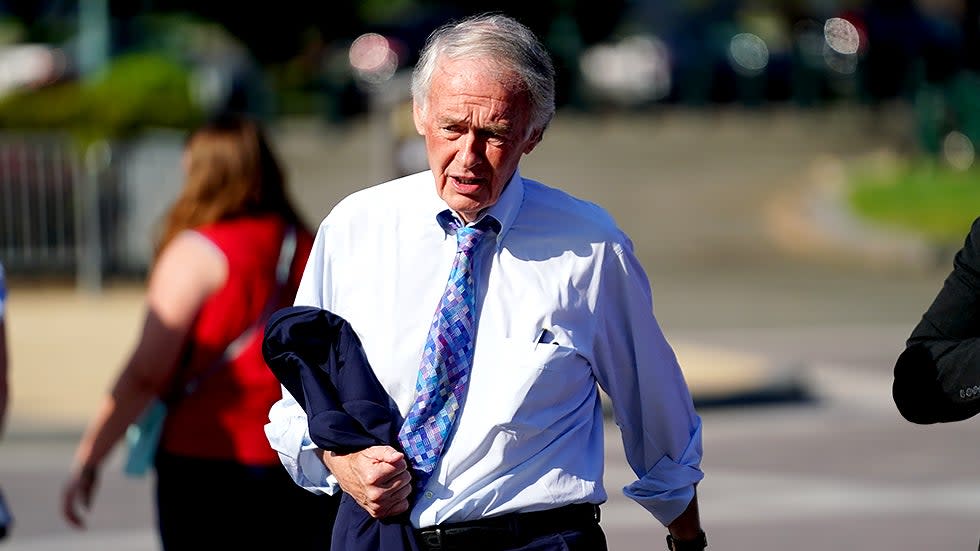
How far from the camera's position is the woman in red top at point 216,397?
4797mm

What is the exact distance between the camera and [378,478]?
10.7 feet

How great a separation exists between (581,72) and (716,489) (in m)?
21.3

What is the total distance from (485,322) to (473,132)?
364 millimetres

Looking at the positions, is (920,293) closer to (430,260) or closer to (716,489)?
(716,489)

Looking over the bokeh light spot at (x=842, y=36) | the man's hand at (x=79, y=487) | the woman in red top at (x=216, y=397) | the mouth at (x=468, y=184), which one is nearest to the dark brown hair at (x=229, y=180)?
the woman in red top at (x=216, y=397)

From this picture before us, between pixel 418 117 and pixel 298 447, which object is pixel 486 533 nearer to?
pixel 298 447

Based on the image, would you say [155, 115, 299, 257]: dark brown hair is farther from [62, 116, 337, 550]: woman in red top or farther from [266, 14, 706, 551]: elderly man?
[266, 14, 706, 551]: elderly man

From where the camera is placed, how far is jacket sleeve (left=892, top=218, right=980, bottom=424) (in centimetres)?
335

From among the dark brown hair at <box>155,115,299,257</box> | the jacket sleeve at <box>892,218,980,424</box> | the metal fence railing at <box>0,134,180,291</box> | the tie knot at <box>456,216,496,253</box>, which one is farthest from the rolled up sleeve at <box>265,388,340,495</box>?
the metal fence railing at <box>0,134,180,291</box>

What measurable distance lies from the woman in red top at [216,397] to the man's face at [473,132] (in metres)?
1.61

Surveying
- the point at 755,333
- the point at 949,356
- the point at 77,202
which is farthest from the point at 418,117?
the point at 77,202

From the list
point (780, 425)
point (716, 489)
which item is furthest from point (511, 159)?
point (780, 425)

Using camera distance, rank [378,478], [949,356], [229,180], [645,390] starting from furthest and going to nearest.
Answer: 1. [229,180]
2. [645,390]
3. [949,356]
4. [378,478]

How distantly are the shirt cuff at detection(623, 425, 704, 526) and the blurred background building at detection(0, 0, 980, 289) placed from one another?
15.6 metres
